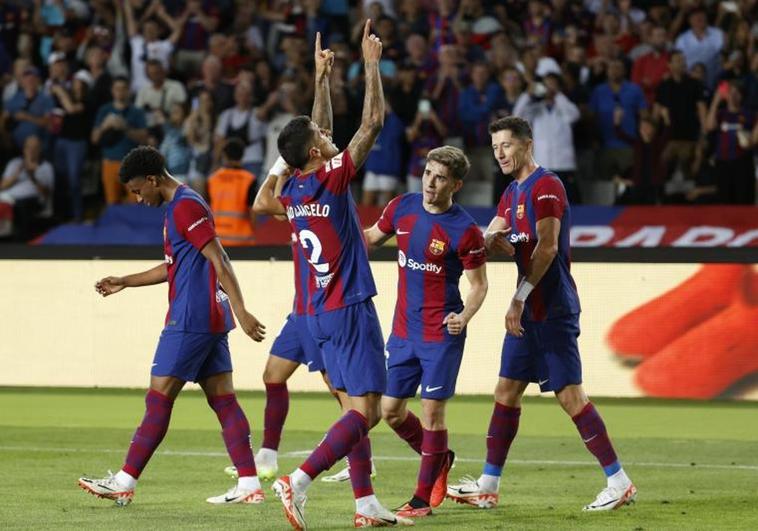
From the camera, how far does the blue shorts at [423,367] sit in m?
8.64

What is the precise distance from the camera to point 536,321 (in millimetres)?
9031

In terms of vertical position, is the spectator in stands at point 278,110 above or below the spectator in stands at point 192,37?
below

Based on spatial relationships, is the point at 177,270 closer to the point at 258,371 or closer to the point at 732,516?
the point at 732,516

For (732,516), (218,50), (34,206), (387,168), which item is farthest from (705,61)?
(732,516)

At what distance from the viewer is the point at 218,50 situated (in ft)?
70.7

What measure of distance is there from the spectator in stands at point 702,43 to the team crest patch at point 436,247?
11.3 meters

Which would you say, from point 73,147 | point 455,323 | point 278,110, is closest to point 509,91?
point 278,110

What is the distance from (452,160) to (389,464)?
3.20m

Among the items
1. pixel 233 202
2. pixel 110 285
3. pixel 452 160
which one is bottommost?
pixel 233 202

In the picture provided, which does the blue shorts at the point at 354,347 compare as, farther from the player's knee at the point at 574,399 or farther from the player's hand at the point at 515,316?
the player's knee at the point at 574,399

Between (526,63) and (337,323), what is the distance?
11536 mm

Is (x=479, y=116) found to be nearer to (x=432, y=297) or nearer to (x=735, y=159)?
(x=735, y=159)

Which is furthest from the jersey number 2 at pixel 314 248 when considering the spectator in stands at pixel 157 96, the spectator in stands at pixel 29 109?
the spectator in stands at pixel 29 109

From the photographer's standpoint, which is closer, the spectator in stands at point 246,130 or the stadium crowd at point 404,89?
the stadium crowd at point 404,89
